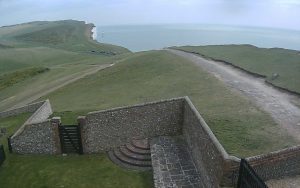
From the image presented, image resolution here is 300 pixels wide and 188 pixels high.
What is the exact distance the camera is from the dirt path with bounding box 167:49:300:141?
19.6 metres

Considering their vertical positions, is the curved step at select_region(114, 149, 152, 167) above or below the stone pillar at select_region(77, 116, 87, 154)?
below

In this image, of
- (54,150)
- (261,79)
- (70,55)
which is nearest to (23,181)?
(54,150)

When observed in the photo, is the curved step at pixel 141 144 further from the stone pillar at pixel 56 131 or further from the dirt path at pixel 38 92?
the dirt path at pixel 38 92

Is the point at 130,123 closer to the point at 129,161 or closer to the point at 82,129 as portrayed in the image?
the point at 129,161

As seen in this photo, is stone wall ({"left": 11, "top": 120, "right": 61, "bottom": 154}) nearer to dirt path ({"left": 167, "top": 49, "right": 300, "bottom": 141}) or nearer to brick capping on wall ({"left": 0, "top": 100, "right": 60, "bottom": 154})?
brick capping on wall ({"left": 0, "top": 100, "right": 60, "bottom": 154})

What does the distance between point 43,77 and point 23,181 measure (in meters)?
33.6

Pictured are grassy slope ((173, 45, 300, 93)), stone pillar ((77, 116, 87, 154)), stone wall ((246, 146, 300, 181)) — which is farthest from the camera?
grassy slope ((173, 45, 300, 93))

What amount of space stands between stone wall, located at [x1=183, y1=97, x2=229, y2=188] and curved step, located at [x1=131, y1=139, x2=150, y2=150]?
8.63 feet

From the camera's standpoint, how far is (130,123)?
23000 mm

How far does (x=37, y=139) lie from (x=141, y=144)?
744 cm

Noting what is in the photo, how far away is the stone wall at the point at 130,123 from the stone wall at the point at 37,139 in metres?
2.15

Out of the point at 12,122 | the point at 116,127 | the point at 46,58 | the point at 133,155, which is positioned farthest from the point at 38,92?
the point at 46,58

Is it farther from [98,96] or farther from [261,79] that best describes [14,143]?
[261,79]

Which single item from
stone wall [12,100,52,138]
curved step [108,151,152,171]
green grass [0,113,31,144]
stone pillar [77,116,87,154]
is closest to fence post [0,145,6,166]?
stone wall [12,100,52,138]
